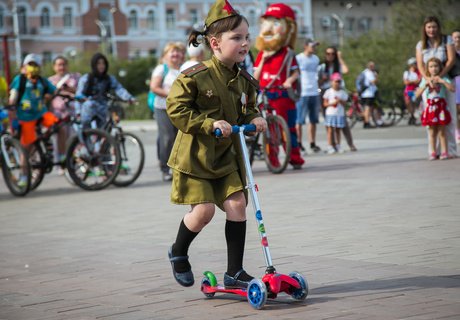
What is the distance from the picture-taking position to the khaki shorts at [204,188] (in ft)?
20.8

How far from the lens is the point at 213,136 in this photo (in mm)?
6371

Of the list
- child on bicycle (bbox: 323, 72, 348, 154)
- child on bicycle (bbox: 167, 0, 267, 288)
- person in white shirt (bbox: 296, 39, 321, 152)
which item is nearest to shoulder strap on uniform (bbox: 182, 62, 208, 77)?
child on bicycle (bbox: 167, 0, 267, 288)

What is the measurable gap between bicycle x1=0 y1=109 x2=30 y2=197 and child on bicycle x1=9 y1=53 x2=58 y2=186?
2.17 feet

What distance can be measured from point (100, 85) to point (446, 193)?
6076mm

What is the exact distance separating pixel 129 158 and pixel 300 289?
28.9 feet

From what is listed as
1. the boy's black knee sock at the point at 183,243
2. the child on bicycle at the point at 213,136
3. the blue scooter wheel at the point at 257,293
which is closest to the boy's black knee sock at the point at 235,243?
the child on bicycle at the point at 213,136

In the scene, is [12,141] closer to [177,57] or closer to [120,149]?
[120,149]

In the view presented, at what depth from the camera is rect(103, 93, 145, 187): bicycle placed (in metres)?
14.5

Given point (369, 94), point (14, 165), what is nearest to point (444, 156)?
point (14, 165)

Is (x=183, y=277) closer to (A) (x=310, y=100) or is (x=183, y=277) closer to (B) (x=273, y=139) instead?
(B) (x=273, y=139)

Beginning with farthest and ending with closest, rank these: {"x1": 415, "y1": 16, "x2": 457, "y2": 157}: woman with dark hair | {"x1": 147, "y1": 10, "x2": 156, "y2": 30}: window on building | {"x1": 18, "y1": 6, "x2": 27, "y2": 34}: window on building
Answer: {"x1": 147, "y1": 10, "x2": 156, "y2": 30}: window on building
{"x1": 18, "y1": 6, "x2": 27, "y2": 34}: window on building
{"x1": 415, "y1": 16, "x2": 457, "y2": 157}: woman with dark hair

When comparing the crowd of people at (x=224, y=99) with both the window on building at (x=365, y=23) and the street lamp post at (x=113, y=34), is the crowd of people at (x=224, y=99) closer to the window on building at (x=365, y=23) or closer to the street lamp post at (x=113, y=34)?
the street lamp post at (x=113, y=34)

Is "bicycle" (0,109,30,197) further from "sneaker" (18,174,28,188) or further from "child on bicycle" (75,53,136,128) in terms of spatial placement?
"child on bicycle" (75,53,136,128)

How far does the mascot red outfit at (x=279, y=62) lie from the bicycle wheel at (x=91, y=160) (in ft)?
7.38
